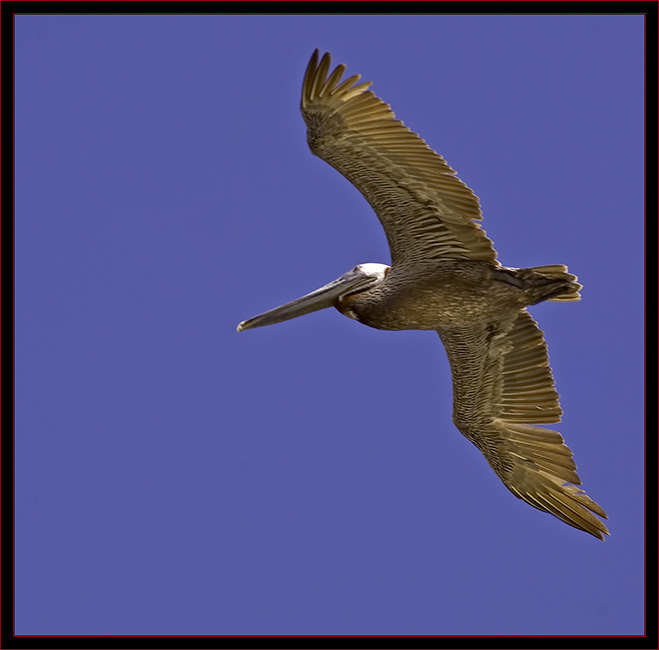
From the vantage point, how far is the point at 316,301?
43.3 feet

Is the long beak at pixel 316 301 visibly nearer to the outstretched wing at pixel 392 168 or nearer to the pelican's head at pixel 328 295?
the pelican's head at pixel 328 295

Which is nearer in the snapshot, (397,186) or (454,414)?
(397,186)

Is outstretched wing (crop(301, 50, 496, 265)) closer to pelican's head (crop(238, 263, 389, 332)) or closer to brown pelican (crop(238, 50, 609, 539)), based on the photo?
brown pelican (crop(238, 50, 609, 539))

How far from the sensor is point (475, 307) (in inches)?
506

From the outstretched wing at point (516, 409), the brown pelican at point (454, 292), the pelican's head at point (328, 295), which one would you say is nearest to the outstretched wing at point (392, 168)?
the brown pelican at point (454, 292)

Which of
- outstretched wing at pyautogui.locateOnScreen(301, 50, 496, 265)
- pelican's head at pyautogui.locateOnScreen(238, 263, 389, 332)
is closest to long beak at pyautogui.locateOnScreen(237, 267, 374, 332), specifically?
pelican's head at pyautogui.locateOnScreen(238, 263, 389, 332)

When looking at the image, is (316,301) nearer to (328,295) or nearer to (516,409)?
(328,295)

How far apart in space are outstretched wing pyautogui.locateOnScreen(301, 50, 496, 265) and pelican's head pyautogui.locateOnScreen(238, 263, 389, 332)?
560mm

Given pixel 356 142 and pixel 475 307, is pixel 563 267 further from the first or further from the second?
pixel 356 142

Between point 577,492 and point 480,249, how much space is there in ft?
9.03

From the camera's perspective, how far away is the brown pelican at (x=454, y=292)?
477 inches

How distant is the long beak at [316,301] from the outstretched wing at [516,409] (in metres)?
1.17

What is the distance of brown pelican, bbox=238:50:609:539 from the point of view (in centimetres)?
1211

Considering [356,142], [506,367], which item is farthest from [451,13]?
[506,367]
